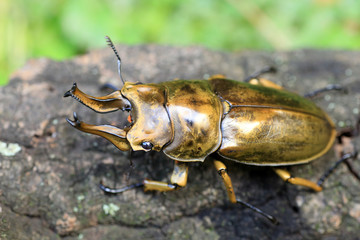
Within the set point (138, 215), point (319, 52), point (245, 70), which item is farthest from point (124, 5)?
point (138, 215)

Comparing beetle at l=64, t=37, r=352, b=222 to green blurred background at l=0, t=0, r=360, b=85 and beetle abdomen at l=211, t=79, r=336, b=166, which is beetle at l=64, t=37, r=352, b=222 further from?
green blurred background at l=0, t=0, r=360, b=85

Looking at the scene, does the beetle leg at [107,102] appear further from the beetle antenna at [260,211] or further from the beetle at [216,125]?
the beetle antenna at [260,211]

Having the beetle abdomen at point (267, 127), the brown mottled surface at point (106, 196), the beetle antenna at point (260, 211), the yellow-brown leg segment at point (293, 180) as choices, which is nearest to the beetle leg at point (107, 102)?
the brown mottled surface at point (106, 196)

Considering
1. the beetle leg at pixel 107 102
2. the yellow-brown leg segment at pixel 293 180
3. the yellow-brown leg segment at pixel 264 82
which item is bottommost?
the yellow-brown leg segment at pixel 293 180

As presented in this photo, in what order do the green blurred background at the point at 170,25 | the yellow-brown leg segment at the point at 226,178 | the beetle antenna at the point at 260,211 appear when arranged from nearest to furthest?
the yellow-brown leg segment at the point at 226,178
the beetle antenna at the point at 260,211
the green blurred background at the point at 170,25

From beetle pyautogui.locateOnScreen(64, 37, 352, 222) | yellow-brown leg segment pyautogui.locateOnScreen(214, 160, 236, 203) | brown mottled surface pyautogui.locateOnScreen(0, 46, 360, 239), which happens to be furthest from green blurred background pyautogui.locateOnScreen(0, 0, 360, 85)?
yellow-brown leg segment pyautogui.locateOnScreen(214, 160, 236, 203)

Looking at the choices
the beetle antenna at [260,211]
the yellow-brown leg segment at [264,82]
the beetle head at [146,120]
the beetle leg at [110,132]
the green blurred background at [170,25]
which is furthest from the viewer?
the green blurred background at [170,25]

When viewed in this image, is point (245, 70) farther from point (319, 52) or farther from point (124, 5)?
point (124, 5)
